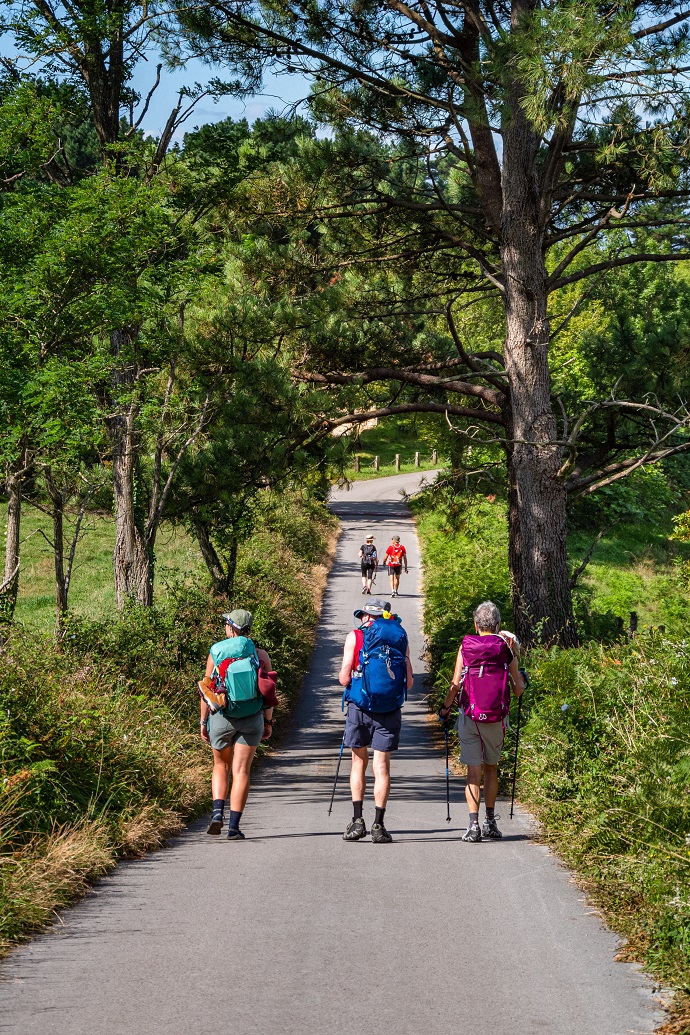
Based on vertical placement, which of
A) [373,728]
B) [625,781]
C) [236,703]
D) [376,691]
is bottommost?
[625,781]

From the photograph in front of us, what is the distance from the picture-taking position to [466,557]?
31766 millimetres

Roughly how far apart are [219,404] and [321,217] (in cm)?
291

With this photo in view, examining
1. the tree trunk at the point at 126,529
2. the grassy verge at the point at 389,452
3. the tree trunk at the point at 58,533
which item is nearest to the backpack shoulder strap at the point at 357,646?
the tree trunk at the point at 58,533

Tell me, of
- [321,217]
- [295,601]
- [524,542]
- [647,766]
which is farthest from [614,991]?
[295,601]

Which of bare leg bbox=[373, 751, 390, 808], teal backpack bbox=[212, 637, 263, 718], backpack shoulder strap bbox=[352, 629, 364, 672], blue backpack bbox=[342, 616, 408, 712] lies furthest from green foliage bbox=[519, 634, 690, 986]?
teal backpack bbox=[212, 637, 263, 718]

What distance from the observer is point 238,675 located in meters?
8.35

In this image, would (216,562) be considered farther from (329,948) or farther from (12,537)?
(329,948)

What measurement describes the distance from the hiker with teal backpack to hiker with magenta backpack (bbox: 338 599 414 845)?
63cm

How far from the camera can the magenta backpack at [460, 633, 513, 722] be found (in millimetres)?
8375

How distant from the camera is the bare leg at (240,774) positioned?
8469mm

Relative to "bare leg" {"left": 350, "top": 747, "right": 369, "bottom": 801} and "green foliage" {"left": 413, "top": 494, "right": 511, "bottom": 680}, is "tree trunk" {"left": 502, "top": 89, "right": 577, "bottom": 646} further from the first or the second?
"bare leg" {"left": 350, "top": 747, "right": 369, "bottom": 801}

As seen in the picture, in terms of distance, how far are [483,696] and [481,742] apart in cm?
37

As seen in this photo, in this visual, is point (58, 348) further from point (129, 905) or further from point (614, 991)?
point (614, 991)

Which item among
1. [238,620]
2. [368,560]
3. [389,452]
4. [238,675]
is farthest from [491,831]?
[389,452]
